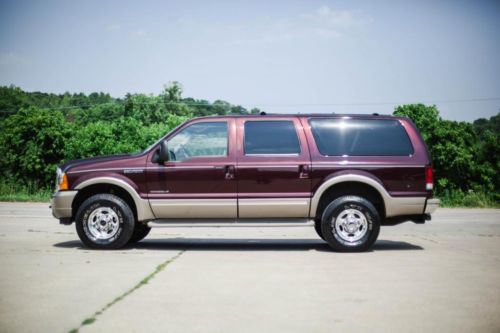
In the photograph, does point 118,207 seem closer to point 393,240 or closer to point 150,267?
point 150,267

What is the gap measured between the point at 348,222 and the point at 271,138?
1751 mm

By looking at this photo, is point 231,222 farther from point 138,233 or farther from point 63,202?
point 63,202

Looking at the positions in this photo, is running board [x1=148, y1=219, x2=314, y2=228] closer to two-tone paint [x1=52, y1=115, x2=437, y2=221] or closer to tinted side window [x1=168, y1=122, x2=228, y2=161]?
two-tone paint [x1=52, y1=115, x2=437, y2=221]

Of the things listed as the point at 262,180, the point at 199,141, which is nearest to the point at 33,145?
the point at 199,141

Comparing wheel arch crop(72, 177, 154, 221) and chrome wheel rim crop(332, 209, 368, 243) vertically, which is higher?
wheel arch crop(72, 177, 154, 221)

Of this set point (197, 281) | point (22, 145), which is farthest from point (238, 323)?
point (22, 145)

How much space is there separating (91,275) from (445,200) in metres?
25.3

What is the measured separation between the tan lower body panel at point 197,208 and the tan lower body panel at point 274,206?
17 cm

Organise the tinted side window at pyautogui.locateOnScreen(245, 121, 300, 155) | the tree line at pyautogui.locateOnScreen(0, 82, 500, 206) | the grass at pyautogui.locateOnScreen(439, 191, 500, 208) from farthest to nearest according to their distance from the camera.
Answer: the tree line at pyautogui.locateOnScreen(0, 82, 500, 206) → the grass at pyautogui.locateOnScreen(439, 191, 500, 208) → the tinted side window at pyautogui.locateOnScreen(245, 121, 300, 155)

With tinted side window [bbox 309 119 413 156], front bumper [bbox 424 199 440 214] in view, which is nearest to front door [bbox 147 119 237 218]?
tinted side window [bbox 309 119 413 156]

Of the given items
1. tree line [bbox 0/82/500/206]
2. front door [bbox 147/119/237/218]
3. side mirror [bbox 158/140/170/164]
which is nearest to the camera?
side mirror [bbox 158/140/170/164]

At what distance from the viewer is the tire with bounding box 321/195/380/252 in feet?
30.8

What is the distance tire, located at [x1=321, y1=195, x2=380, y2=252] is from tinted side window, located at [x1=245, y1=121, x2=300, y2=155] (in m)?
1.07

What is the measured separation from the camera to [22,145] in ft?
129
